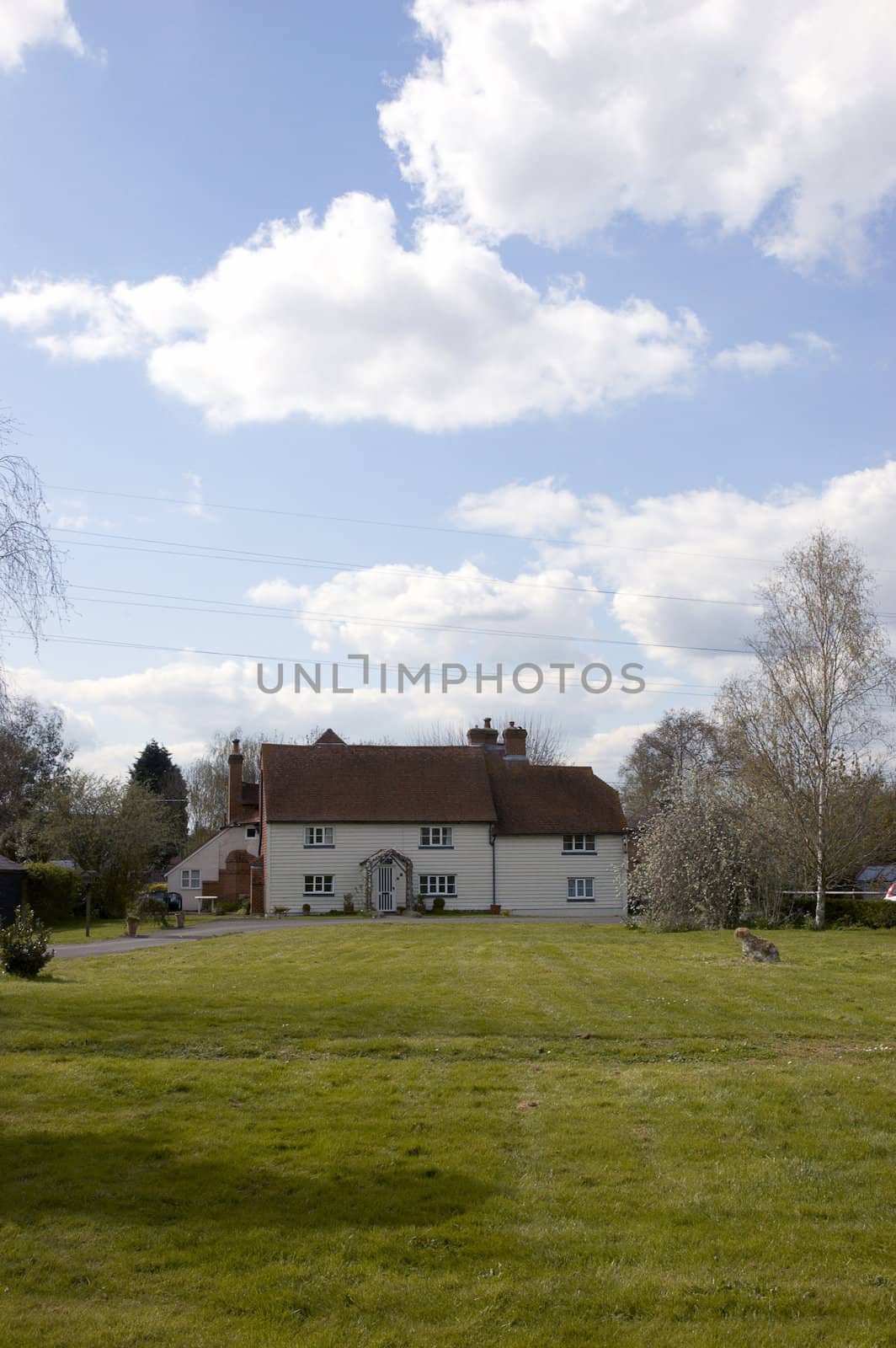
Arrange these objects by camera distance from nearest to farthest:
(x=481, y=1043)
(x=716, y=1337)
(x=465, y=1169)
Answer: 1. (x=716, y=1337)
2. (x=465, y=1169)
3. (x=481, y=1043)

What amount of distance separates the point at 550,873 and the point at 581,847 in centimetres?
190

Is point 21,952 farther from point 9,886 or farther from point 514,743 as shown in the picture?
point 514,743

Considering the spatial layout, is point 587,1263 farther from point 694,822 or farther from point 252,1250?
point 694,822

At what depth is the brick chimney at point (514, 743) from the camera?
5405cm

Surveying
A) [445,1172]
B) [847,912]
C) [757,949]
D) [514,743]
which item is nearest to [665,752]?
[514,743]

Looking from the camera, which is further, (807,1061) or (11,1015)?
(11,1015)

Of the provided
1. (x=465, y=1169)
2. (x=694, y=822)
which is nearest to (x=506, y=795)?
(x=694, y=822)

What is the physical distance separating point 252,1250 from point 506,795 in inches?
1721

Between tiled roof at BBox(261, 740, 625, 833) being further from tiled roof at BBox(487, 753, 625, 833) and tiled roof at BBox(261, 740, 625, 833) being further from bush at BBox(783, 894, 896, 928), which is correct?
bush at BBox(783, 894, 896, 928)

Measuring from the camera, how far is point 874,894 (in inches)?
1442

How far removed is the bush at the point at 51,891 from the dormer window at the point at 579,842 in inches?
835

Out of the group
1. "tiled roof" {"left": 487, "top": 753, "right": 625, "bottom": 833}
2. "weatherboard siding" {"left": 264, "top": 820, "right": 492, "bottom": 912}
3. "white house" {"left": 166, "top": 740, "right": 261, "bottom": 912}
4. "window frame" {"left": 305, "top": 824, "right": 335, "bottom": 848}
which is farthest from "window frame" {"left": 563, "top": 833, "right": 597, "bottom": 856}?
"white house" {"left": 166, "top": 740, "right": 261, "bottom": 912}

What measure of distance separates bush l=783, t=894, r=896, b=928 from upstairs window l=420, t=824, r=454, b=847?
1700cm

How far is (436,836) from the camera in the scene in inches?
1853
